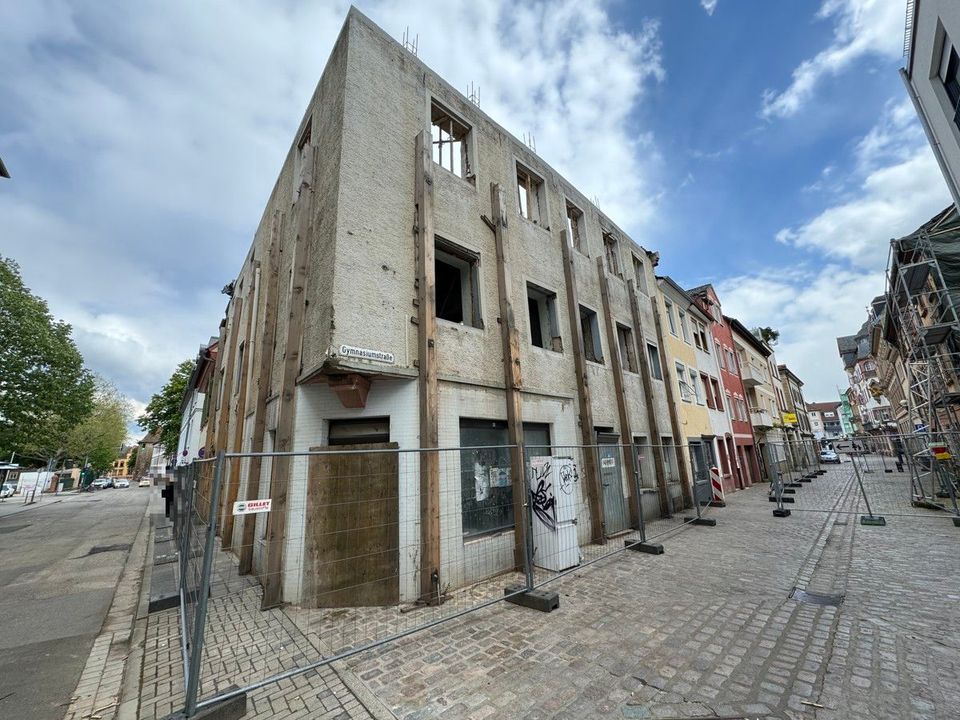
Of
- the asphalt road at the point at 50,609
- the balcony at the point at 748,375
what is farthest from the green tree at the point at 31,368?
the balcony at the point at 748,375

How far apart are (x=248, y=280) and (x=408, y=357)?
9433mm

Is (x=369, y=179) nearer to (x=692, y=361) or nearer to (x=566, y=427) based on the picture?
(x=566, y=427)

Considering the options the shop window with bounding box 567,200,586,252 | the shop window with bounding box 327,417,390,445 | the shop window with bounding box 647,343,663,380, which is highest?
the shop window with bounding box 567,200,586,252

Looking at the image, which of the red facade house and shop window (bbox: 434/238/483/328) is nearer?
shop window (bbox: 434/238/483/328)

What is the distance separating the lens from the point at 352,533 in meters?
5.50

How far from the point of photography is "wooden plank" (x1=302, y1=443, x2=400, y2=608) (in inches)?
212

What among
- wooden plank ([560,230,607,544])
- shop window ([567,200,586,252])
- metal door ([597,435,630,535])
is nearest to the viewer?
wooden plank ([560,230,607,544])

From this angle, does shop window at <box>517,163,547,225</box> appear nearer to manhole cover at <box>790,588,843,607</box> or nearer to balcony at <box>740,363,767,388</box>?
manhole cover at <box>790,588,843,607</box>

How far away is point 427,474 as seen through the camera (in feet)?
18.8

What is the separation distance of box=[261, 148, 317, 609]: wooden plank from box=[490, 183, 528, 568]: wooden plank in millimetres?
3547

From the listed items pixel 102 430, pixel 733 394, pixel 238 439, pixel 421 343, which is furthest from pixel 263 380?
pixel 102 430

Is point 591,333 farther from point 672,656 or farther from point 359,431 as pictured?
point 672,656

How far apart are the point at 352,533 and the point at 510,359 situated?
407 cm

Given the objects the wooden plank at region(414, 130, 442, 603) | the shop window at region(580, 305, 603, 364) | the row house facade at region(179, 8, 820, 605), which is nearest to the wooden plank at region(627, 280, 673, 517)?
the row house facade at region(179, 8, 820, 605)
